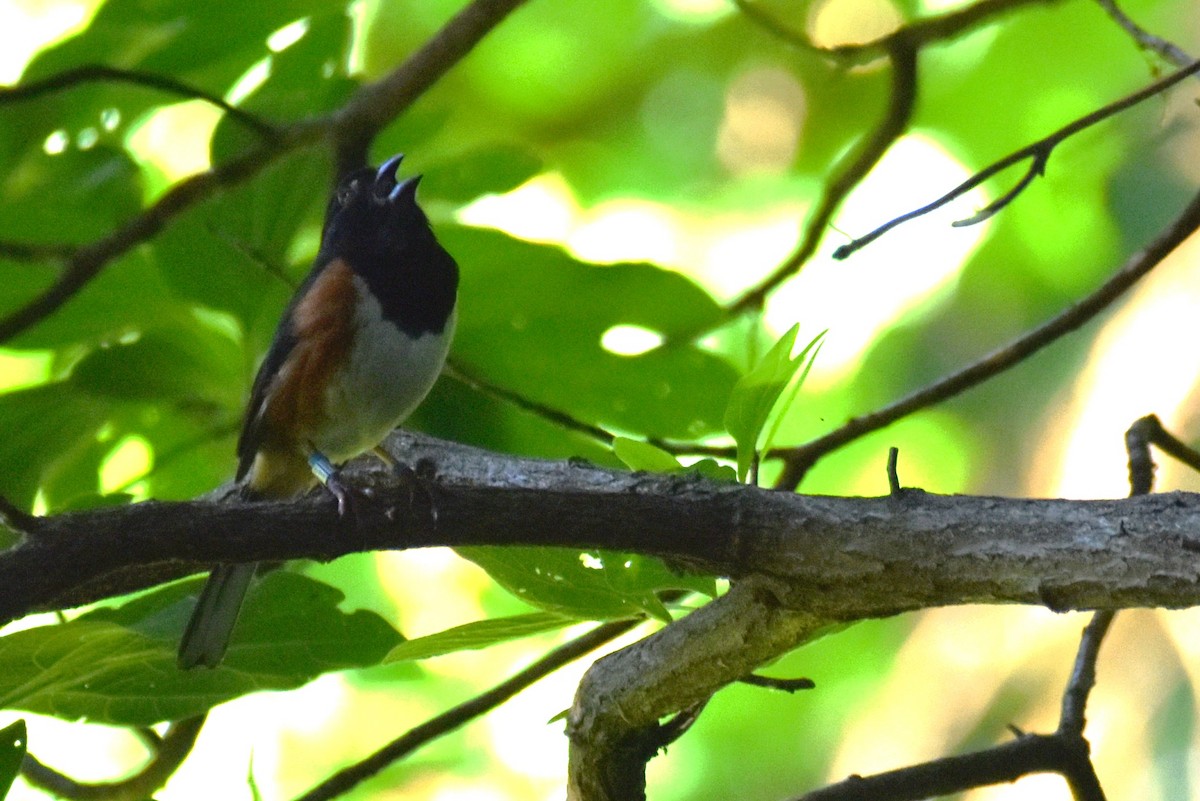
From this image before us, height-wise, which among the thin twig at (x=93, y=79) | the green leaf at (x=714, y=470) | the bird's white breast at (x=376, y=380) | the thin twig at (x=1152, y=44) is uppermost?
the thin twig at (x=93, y=79)

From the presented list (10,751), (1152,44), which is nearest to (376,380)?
(10,751)

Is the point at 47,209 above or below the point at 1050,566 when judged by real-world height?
above

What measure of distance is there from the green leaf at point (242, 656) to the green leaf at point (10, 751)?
0.22m

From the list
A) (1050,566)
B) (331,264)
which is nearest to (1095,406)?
(331,264)

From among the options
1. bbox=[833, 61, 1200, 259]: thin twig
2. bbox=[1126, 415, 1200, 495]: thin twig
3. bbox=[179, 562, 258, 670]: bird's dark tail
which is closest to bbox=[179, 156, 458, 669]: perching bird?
bbox=[179, 562, 258, 670]: bird's dark tail

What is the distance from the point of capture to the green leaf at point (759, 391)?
1.71 metres

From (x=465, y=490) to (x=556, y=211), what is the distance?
118 inches

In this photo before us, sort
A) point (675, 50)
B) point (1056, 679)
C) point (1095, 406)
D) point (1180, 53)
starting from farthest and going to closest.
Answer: point (675, 50) → point (1095, 406) → point (1056, 679) → point (1180, 53)

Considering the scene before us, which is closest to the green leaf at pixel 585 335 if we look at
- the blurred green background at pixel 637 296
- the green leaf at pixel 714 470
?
the blurred green background at pixel 637 296

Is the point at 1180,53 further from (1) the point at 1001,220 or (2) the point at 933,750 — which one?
(2) the point at 933,750

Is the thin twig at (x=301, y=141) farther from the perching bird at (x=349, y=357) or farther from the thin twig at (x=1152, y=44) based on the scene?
the thin twig at (x=1152, y=44)

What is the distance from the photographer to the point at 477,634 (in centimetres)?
183

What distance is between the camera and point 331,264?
2961 millimetres

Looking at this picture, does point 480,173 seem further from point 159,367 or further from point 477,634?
point 477,634
